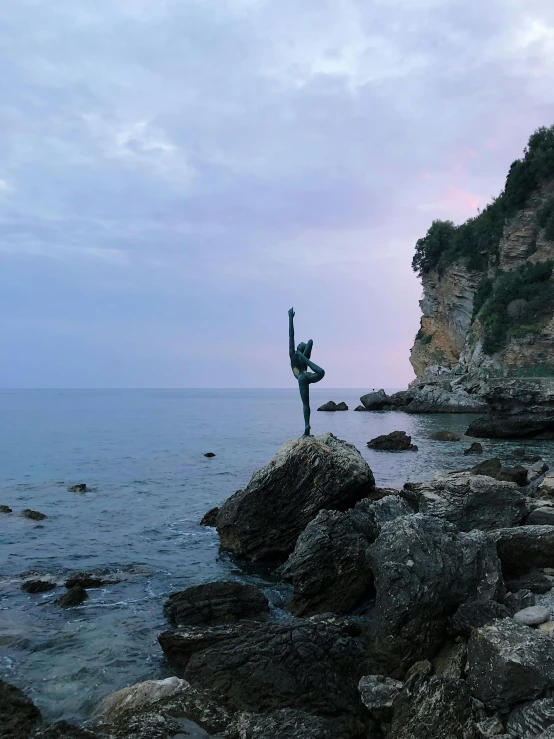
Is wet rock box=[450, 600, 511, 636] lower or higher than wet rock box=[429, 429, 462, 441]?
higher

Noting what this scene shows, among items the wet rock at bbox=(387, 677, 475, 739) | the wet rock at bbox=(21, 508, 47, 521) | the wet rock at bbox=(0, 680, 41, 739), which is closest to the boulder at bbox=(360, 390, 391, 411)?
the wet rock at bbox=(21, 508, 47, 521)

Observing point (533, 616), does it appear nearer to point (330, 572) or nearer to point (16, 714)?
point (330, 572)

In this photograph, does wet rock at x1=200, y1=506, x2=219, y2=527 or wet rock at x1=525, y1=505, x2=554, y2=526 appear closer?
wet rock at x1=525, y1=505, x2=554, y2=526

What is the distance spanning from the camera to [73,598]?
445 inches

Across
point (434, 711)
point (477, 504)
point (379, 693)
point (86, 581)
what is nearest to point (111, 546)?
point (86, 581)

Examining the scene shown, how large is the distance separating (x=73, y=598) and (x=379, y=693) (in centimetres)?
704

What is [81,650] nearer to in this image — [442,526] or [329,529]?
[329,529]

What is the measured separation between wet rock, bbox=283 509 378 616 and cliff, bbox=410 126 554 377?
141 feet

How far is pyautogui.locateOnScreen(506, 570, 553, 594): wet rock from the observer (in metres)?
8.27

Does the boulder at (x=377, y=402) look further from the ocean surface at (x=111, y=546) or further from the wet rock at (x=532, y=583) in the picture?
the wet rock at (x=532, y=583)

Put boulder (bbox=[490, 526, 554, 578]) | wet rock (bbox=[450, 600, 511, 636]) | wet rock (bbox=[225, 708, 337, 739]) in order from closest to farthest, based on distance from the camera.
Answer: wet rock (bbox=[225, 708, 337, 739]), wet rock (bbox=[450, 600, 511, 636]), boulder (bbox=[490, 526, 554, 578])

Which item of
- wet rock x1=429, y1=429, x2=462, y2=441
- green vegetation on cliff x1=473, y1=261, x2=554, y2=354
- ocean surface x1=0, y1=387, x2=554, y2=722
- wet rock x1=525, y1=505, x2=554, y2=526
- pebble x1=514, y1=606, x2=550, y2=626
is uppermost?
green vegetation on cliff x1=473, y1=261, x2=554, y2=354

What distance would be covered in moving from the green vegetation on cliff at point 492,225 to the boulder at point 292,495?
54384 millimetres

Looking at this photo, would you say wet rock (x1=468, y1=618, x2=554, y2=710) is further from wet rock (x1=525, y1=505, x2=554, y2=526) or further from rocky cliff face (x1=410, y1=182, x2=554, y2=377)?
rocky cliff face (x1=410, y1=182, x2=554, y2=377)
